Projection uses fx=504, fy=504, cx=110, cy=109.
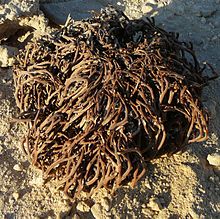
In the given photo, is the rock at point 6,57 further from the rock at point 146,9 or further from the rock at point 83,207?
the rock at point 146,9

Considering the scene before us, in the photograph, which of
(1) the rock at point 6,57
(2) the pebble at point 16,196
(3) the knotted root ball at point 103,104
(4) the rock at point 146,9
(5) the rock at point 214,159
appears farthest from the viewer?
(4) the rock at point 146,9

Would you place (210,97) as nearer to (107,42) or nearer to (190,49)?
(190,49)

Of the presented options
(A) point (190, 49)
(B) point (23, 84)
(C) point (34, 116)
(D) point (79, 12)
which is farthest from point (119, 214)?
→ (D) point (79, 12)

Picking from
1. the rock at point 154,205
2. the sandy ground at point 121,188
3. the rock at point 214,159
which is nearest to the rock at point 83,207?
the sandy ground at point 121,188

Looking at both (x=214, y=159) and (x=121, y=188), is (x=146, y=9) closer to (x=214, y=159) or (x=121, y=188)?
(x=214, y=159)

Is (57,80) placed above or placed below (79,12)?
above

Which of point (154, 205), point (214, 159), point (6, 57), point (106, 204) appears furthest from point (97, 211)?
point (6, 57)

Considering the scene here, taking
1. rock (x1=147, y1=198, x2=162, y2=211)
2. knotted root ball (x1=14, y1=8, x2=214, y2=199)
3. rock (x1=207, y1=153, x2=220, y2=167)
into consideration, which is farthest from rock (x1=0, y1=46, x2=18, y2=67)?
rock (x1=207, y1=153, x2=220, y2=167)

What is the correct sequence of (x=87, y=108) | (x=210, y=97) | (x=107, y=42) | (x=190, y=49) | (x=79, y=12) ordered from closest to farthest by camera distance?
(x=87, y=108)
(x=107, y=42)
(x=190, y=49)
(x=210, y=97)
(x=79, y=12)
